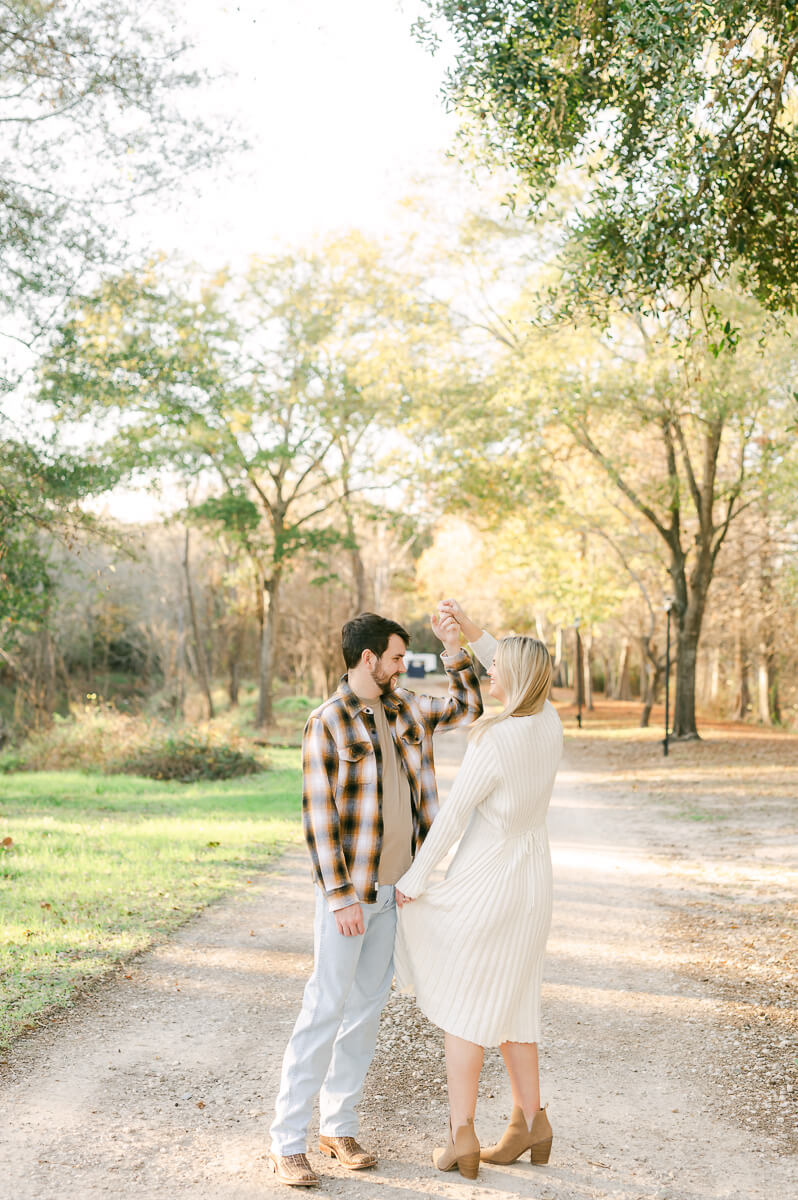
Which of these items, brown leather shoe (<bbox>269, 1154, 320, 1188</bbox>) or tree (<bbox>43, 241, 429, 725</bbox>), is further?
tree (<bbox>43, 241, 429, 725</bbox>)

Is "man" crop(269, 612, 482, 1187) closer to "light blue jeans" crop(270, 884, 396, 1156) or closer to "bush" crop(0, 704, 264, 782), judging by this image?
"light blue jeans" crop(270, 884, 396, 1156)

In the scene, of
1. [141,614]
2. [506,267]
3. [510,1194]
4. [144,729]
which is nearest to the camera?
[510,1194]

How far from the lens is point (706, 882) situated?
992 cm

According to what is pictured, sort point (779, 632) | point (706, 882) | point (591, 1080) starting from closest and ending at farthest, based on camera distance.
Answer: point (591, 1080)
point (706, 882)
point (779, 632)

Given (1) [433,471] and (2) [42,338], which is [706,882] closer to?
(2) [42,338]

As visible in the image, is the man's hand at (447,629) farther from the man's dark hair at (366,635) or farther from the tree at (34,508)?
the tree at (34,508)

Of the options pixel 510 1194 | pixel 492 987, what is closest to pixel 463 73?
pixel 492 987

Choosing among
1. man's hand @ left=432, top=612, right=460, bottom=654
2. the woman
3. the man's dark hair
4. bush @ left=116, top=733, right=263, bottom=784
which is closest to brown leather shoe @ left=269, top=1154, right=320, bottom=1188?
the woman

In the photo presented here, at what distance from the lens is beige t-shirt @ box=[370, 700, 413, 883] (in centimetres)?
398

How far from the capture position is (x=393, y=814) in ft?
13.1

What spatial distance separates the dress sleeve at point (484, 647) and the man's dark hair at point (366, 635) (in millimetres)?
506

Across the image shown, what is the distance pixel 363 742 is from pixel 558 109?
5452 mm

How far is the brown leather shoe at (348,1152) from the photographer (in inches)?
154

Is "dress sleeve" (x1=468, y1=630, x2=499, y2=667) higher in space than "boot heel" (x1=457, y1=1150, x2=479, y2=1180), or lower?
higher
